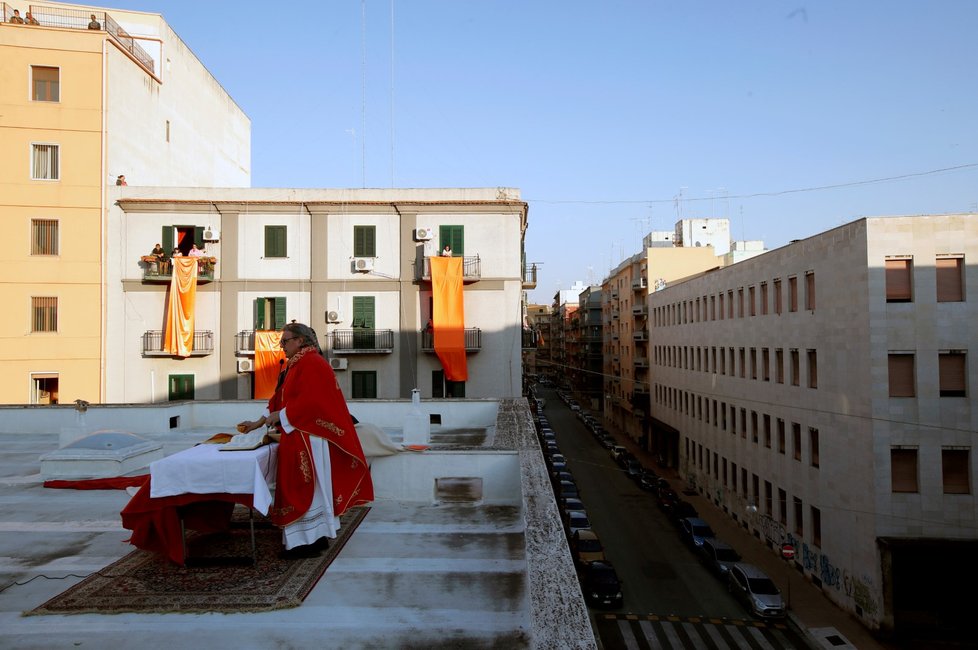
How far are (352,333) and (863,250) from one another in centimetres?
1641

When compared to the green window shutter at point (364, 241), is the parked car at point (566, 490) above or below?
below

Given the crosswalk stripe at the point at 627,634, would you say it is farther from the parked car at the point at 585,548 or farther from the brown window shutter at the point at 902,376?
the brown window shutter at the point at 902,376

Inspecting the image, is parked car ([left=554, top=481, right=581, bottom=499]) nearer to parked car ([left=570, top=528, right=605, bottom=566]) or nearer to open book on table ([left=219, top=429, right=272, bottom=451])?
parked car ([left=570, top=528, right=605, bottom=566])

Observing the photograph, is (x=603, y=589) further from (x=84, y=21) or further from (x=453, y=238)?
(x=84, y=21)

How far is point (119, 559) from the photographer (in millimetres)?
4793

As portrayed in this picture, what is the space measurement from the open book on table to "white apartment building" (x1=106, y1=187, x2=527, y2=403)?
17405 millimetres

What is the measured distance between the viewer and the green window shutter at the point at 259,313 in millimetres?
22391

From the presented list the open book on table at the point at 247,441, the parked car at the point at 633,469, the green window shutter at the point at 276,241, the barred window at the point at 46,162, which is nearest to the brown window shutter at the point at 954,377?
the open book on table at the point at 247,441

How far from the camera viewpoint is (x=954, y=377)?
1619cm

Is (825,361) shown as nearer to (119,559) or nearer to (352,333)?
(352,333)

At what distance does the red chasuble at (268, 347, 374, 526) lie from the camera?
457 centimetres

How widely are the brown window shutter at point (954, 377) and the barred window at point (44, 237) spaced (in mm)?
27798

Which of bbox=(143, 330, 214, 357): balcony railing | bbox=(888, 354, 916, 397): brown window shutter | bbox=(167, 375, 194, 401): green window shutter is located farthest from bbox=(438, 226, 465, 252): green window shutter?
bbox=(888, 354, 916, 397): brown window shutter

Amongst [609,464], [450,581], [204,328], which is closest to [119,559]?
[450,581]
